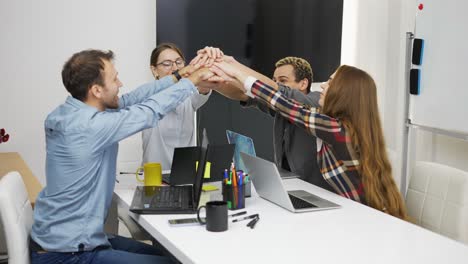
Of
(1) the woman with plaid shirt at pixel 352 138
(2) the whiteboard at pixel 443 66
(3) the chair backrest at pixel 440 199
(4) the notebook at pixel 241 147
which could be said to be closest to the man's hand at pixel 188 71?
(4) the notebook at pixel 241 147

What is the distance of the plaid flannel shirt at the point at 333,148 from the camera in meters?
2.09

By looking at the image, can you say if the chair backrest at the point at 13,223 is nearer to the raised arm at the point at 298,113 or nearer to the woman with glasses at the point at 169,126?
the woman with glasses at the point at 169,126

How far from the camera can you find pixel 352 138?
2070mm

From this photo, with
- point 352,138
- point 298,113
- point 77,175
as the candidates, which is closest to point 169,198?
point 77,175

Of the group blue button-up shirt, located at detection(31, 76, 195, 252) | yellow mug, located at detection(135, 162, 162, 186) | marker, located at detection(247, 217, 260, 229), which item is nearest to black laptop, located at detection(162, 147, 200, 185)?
yellow mug, located at detection(135, 162, 162, 186)

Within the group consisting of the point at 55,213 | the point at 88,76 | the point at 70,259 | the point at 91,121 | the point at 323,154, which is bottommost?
the point at 70,259

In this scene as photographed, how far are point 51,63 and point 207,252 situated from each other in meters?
2.60

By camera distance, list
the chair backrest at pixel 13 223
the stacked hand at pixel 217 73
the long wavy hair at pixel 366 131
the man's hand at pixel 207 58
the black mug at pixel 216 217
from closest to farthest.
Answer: the black mug at pixel 216 217 → the chair backrest at pixel 13 223 → the long wavy hair at pixel 366 131 → the stacked hand at pixel 217 73 → the man's hand at pixel 207 58

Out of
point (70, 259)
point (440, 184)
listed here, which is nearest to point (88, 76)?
point (70, 259)

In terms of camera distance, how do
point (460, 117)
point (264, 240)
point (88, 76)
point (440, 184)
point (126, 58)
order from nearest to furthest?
point (264, 240) → point (88, 76) → point (440, 184) → point (460, 117) → point (126, 58)

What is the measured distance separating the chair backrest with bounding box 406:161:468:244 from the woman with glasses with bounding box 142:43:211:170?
1206mm

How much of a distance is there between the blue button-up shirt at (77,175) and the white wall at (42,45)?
1.81 metres

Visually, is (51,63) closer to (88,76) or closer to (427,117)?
(88,76)

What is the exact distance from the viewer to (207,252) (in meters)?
1.48
